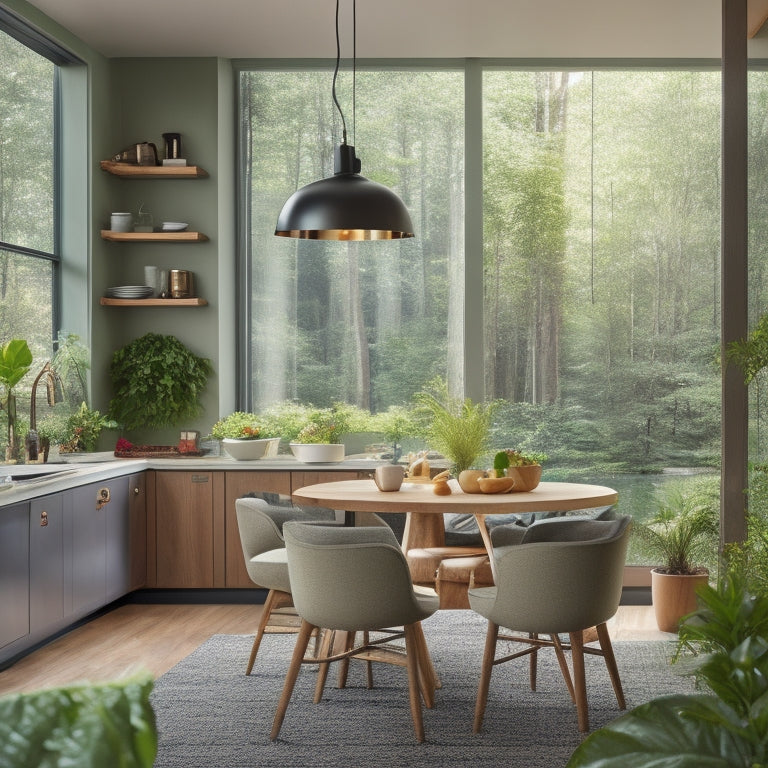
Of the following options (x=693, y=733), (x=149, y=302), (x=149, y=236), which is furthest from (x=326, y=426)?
(x=693, y=733)

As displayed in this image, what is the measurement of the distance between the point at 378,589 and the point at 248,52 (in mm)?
4053

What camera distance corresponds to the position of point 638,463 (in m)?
6.29

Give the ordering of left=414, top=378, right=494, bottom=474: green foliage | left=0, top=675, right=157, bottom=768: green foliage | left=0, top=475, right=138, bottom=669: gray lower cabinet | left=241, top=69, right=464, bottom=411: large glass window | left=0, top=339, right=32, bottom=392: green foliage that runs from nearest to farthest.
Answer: left=0, top=675, right=157, bottom=768: green foliage < left=0, top=475, right=138, bottom=669: gray lower cabinet < left=0, top=339, right=32, bottom=392: green foliage < left=414, top=378, right=494, bottom=474: green foliage < left=241, top=69, right=464, bottom=411: large glass window

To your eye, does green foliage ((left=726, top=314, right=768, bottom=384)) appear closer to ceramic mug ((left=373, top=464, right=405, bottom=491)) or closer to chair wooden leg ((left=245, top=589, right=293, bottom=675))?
ceramic mug ((left=373, top=464, right=405, bottom=491))

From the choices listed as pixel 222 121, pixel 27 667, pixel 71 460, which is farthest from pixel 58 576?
pixel 222 121

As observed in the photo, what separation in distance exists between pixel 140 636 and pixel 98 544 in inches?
20.9

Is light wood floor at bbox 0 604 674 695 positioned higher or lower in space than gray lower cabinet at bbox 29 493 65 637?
lower

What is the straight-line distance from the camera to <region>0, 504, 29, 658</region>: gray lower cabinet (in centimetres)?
414

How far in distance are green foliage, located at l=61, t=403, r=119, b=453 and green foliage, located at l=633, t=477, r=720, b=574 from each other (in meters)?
3.27

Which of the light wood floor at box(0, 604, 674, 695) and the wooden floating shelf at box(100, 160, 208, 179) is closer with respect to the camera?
the light wood floor at box(0, 604, 674, 695)

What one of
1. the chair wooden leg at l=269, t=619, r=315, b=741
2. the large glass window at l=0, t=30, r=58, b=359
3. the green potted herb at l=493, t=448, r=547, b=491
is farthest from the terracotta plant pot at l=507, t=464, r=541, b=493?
the large glass window at l=0, t=30, r=58, b=359

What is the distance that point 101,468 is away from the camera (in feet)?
17.0

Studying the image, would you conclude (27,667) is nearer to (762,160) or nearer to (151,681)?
(762,160)

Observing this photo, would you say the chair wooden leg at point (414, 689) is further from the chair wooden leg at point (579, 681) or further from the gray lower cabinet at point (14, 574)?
the gray lower cabinet at point (14, 574)
